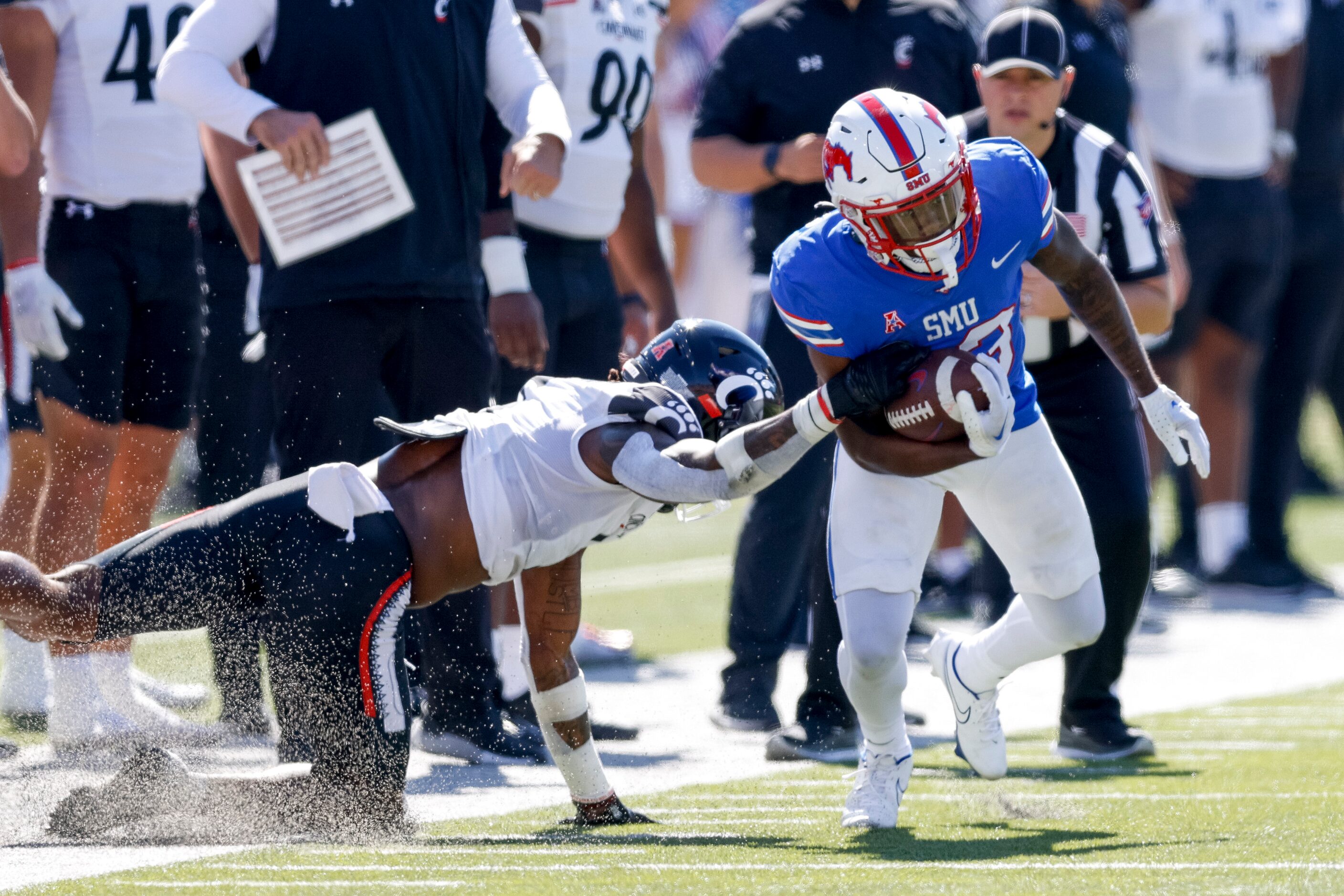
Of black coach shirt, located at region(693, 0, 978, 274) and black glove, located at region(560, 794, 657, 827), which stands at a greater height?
black coach shirt, located at region(693, 0, 978, 274)

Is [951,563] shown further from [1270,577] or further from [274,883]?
[274,883]

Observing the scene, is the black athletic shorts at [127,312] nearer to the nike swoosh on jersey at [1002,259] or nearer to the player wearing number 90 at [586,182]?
the player wearing number 90 at [586,182]

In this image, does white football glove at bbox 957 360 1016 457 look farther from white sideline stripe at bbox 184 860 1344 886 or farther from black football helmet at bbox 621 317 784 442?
white sideline stripe at bbox 184 860 1344 886

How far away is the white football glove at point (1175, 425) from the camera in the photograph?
16.9 feet

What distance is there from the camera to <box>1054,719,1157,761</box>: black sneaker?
600 cm

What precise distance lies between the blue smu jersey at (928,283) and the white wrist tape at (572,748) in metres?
1.01

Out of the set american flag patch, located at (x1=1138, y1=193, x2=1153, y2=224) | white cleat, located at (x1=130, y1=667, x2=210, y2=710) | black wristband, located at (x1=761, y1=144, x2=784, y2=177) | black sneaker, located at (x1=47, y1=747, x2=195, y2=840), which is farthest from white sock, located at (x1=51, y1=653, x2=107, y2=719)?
american flag patch, located at (x1=1138, y1=193, x2=1153, y2=224)

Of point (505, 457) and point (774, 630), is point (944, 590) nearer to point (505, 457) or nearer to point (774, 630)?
point (774, 630)

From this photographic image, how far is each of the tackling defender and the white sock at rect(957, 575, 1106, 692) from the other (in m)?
0.90

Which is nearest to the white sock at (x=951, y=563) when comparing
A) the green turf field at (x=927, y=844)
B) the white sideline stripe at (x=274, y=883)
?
the green turf field at (x=927, y=844)

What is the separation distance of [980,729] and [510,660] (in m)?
1.84

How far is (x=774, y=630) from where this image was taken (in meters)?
6.48

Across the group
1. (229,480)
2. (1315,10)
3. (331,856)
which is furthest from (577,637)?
(1315,10)

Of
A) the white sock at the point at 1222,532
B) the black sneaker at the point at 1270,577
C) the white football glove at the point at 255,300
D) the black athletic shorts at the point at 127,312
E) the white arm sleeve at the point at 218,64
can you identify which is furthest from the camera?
the white sock at the point at 1222,532
